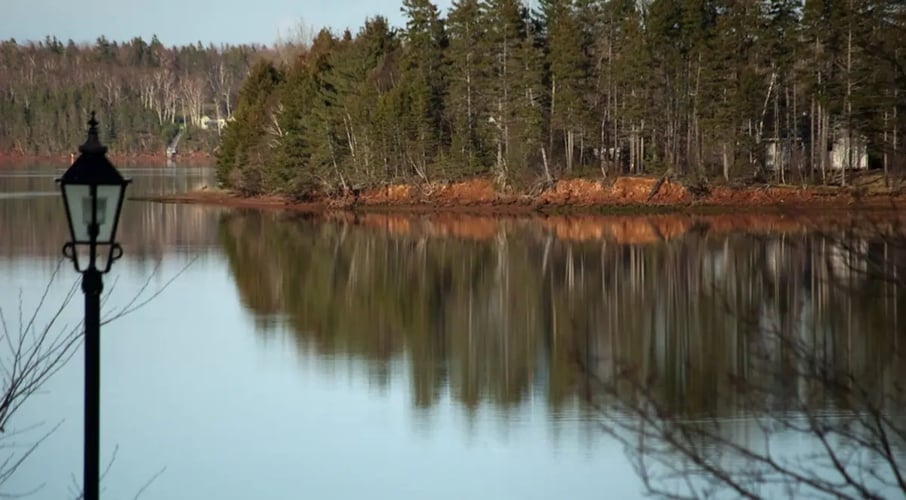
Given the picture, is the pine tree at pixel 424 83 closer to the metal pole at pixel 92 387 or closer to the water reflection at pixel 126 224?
the water reflection at pixel 126 224

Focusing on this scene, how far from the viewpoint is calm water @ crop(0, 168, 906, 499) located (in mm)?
9703

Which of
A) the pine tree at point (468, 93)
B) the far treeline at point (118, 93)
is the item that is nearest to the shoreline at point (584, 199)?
the pine tree at point (468, 93)

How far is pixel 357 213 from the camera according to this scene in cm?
4128

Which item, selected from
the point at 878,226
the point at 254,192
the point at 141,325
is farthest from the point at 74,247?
the point at 254,192

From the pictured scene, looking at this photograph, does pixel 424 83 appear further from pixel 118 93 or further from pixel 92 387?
pixel 118 93

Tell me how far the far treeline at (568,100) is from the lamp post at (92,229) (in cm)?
3167

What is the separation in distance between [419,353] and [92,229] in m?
10.6

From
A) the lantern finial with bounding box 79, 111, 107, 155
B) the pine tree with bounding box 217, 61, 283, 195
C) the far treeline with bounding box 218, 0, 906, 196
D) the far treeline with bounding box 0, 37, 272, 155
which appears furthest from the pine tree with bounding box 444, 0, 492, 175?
the far treeline with bounding box 0, 37, 272, 155

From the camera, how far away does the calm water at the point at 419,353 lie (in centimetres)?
970

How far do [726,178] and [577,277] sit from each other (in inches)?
708

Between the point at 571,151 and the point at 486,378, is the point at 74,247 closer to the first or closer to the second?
the point at 486,378

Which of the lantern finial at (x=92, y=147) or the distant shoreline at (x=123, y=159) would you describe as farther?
the distant shoreline at (x=123, y=159)

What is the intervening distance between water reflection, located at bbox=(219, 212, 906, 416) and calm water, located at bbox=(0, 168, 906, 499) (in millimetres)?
59

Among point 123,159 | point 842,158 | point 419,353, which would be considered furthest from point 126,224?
point 123,159
